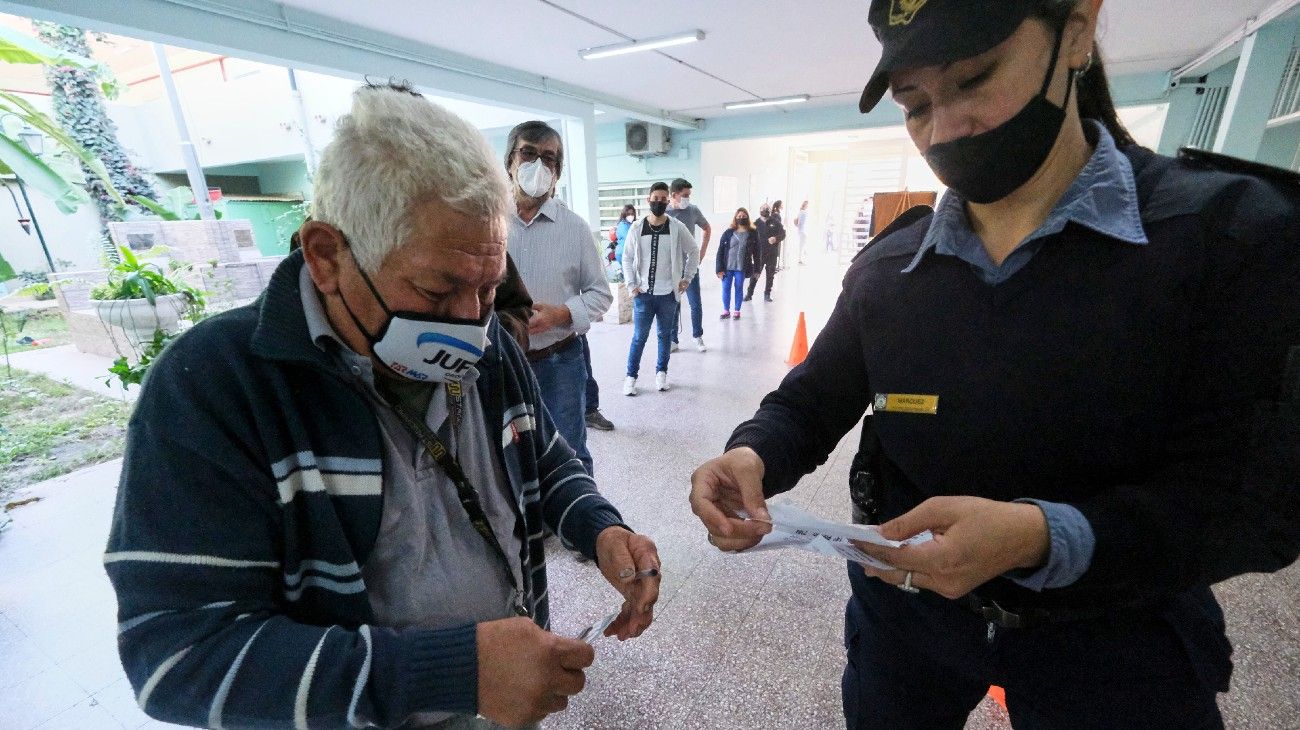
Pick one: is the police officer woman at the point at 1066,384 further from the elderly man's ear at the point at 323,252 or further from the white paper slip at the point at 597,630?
the elderly man's ear at the point at 323,252

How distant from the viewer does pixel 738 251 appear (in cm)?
667

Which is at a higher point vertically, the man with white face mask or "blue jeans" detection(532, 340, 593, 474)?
the man with white face mask

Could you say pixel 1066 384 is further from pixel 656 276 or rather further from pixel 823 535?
pixel 656 276

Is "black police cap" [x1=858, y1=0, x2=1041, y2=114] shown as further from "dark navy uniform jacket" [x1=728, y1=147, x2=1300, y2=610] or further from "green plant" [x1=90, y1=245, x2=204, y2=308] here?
"green plant" [x1=90, y1=245, x2=204, y2=308]

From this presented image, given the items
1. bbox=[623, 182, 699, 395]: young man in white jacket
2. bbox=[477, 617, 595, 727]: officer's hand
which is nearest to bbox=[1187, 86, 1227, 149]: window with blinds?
bbox=[623, 182, 699, 395]: young man in white jacket

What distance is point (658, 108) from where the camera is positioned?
838cm

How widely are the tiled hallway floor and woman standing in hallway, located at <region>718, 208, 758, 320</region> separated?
4.15 m

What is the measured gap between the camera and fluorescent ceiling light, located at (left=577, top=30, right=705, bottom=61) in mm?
4770

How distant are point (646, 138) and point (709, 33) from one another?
5000 millimetres

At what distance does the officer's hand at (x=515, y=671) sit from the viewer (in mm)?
653

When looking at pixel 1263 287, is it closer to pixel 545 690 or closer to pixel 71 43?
pixel 545 690

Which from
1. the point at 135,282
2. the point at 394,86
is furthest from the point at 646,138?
the point at 394,86

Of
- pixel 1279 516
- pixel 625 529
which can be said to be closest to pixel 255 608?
pixel 625 529

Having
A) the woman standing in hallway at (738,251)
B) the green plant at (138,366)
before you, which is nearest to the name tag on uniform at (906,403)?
the green plant at (138,366)
